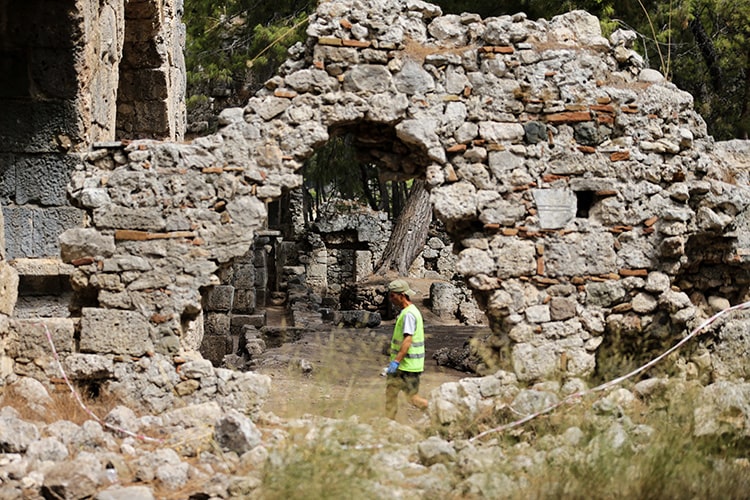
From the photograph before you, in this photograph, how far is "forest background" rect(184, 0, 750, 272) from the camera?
54.1 ft

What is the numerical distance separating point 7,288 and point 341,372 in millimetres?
5006

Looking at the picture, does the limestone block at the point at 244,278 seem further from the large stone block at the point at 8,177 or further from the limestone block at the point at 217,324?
the large stone block at the point at 8,177

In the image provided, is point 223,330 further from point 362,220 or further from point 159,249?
point 362,220

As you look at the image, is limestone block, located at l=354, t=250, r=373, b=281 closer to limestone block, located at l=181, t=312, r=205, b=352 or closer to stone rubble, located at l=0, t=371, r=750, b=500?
limestone block, located at l=181, t=312, r=205, b=352

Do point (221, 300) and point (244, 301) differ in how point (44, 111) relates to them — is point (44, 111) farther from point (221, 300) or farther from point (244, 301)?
point (244, 301)

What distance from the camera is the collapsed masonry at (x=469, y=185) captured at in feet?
25.0

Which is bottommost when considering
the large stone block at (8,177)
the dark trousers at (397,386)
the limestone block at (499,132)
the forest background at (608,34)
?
the dark trousers at (397,386)

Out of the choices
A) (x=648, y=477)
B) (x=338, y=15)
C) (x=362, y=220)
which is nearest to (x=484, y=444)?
(x=648, y=477)

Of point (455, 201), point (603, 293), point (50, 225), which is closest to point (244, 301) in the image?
point (50, 225)

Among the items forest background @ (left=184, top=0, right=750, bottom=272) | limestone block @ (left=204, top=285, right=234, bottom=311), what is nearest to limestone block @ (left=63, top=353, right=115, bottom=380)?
forest background @ (left=184, top=0, right=750, bottom=272)

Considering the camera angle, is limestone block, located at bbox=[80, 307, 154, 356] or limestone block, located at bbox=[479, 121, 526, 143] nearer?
limestone block, located at bbox=[80, 307, 154, 356]

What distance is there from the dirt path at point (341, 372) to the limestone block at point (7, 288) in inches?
88.9

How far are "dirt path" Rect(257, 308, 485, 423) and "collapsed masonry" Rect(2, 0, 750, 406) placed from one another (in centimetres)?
113

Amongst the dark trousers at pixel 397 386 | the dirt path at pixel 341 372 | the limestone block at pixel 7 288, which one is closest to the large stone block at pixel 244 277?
the dirt path at pixel 341 372
